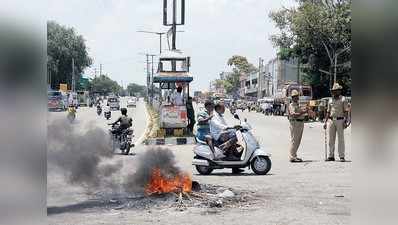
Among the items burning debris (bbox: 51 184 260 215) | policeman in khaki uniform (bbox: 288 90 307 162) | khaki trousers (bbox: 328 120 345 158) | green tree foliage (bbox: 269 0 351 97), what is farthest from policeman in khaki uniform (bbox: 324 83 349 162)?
green tree foliage (bbox: 269 0 351 97)

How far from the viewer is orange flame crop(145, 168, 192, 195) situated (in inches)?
322

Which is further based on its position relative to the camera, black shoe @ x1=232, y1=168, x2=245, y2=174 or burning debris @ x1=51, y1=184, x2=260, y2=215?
black shoe @ x1=232, y1=168, x2=245, y2=174

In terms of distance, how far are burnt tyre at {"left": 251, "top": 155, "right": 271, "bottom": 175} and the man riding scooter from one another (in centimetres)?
36

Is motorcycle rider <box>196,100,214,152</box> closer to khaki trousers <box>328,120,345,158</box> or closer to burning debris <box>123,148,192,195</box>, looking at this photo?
burning debris <box>123,148,192,195</box>

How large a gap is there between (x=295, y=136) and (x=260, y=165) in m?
2.54

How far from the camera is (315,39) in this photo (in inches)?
1678

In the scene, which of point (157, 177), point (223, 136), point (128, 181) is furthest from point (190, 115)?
point (157, 177)

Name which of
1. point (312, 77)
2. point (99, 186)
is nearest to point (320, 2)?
point (312, 77)
